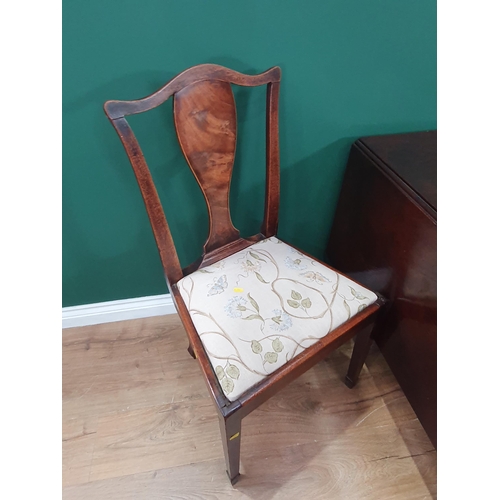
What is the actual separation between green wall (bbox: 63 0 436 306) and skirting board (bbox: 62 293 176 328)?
0.27 feet

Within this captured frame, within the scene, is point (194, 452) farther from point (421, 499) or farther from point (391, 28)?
point (391, 28)

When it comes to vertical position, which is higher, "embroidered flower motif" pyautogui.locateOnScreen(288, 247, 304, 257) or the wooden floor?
"embroidered flower motif" pyautogui.locateOnScreen(288, 247, 304, 257)

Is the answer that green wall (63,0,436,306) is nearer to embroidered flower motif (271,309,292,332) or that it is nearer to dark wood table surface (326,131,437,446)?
dark wood table surface (326,131,437,446)

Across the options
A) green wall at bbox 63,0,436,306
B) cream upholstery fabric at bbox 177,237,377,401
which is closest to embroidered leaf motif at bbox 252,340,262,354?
cream upholstery fabric at bbox 177,237,377,401

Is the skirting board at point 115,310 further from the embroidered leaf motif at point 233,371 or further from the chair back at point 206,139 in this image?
the embroidered leaf motif at point 233,371

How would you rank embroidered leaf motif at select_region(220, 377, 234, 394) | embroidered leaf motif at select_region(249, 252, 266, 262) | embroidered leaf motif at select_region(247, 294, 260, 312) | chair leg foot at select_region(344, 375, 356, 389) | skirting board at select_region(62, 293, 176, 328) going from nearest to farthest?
embroidered leaf motif at select_region(220, 377, 234, 394)
embroidered leaf motif at select_region(247, 294, 260, 312)
embroidered leaf motif at select_region(249, 252, 266, 262)
chair leg foot at select_region(344, 375, 356, 389)
skirting board at select_region(62, 293, 176, 328)

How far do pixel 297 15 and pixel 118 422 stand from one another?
3.85ft

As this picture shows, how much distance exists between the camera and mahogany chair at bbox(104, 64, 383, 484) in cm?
80

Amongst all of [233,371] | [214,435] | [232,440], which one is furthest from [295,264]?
[214,435]

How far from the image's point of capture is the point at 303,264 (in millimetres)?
1001

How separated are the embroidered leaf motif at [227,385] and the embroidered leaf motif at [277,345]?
12cm

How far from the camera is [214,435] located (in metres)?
1.11

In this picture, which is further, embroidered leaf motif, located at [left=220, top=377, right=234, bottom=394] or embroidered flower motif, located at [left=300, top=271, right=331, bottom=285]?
embroidered flower motif, located at [left=300, top=271, right=331, bottom=285]

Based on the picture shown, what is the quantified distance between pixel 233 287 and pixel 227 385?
236mm
